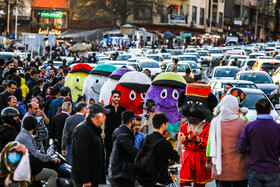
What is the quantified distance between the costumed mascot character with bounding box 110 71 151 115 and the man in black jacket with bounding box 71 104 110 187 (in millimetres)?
5178

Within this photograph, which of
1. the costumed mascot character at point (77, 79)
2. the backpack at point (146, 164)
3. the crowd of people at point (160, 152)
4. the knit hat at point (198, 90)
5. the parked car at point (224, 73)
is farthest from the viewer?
the parked car at point (224, 73)

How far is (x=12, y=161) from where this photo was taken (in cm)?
783

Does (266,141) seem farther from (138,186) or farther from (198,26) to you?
(198,26)

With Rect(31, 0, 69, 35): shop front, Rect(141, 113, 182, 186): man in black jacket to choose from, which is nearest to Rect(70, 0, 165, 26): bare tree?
Rect(31, 0, 69, 35): shop front

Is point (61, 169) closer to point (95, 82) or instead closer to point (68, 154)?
point (68, 154)

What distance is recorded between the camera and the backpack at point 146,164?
300 inches

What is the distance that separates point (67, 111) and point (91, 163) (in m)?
3.58

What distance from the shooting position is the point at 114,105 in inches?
470

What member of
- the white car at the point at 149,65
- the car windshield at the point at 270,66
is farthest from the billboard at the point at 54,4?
the car windshield at the point at 270,66

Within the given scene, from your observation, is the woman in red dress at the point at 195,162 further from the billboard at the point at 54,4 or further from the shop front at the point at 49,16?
the billboard at the point at 54,4

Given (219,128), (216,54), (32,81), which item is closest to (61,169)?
(219,128)

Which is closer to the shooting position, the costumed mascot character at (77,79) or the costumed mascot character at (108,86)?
the costumed mascot character at (108,86)

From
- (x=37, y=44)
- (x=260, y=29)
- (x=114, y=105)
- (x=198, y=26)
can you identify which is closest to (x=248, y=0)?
(x=260, y=29)

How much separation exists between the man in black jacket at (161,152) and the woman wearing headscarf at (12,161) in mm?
1603
